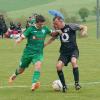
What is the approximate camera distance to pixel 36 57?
50.9 feet

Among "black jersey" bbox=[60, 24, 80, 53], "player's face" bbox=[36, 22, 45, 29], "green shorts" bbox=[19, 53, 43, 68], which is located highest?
"player's face" bbox=[36, 22, 45, 29]

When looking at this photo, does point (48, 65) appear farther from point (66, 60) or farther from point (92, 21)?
point (92, 21)

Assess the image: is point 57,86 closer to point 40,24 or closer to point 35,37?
point 35,37

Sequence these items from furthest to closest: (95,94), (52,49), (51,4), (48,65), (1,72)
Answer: (51,4), (52,49), (48,65), (1,72), (95,94)

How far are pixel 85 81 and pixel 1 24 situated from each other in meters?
29.9

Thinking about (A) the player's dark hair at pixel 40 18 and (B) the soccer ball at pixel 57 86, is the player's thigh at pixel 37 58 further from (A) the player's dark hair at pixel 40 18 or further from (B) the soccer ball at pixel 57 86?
(A) the player's dark hair at pixel 40 18

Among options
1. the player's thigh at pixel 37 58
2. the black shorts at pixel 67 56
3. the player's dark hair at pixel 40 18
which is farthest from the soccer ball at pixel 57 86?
the player's dark hair at pixel 40 18

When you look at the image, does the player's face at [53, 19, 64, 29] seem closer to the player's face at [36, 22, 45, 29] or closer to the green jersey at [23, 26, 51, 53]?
the player's face at [36, 22, 45, 29]

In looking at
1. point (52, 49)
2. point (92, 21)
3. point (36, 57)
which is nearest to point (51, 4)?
point (92, 21)

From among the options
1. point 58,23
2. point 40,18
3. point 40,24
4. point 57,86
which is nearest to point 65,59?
point 57,86

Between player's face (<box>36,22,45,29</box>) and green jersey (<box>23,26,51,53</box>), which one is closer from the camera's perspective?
player's face (<box>36,22,45,29</box>)

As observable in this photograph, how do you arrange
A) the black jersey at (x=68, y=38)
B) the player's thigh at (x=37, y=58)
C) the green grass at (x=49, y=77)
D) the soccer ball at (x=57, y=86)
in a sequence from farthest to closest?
the player's thigh at (x=37, y=58)
the black jersey at (x=68, y=38)
the soccer ball at (x=57, y=86)
the green grass at (x=49, y=77)

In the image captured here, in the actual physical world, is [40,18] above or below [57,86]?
above

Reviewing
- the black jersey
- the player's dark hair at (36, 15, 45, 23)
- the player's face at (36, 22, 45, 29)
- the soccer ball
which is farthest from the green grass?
the player's dark hair at (36, 15, 45, 23)
